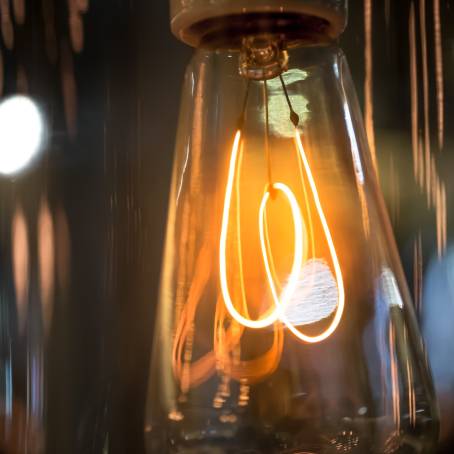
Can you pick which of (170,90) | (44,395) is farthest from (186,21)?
(44,395)

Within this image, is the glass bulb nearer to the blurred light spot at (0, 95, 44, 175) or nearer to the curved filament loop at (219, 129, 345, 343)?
the curved filament loop at (219, 129, 345, 343)

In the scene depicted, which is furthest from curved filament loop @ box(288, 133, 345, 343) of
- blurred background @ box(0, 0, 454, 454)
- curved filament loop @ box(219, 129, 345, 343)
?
blurred background @ box(0, 0, 454, 454)

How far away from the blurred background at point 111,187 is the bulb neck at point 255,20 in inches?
7.1

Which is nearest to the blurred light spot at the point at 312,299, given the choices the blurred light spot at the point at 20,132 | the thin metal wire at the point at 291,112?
the thin metal wire at the point at 291,112

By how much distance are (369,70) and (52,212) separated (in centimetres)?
32

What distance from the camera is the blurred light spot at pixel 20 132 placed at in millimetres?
601

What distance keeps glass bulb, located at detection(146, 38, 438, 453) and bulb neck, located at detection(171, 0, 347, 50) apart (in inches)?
0.6

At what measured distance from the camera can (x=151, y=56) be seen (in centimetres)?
63

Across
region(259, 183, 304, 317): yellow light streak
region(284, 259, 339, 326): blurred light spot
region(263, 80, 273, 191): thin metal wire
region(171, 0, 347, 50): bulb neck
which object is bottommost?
region(284, 259, 339, 326): blurred light spot

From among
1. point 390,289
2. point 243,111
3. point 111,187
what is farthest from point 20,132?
point 390,289

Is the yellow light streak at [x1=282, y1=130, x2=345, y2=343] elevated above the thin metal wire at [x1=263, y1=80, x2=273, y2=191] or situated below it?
below

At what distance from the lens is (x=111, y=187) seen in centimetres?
62

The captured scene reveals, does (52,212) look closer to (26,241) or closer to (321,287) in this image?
(26,241)

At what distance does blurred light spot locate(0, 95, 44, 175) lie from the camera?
60cm
